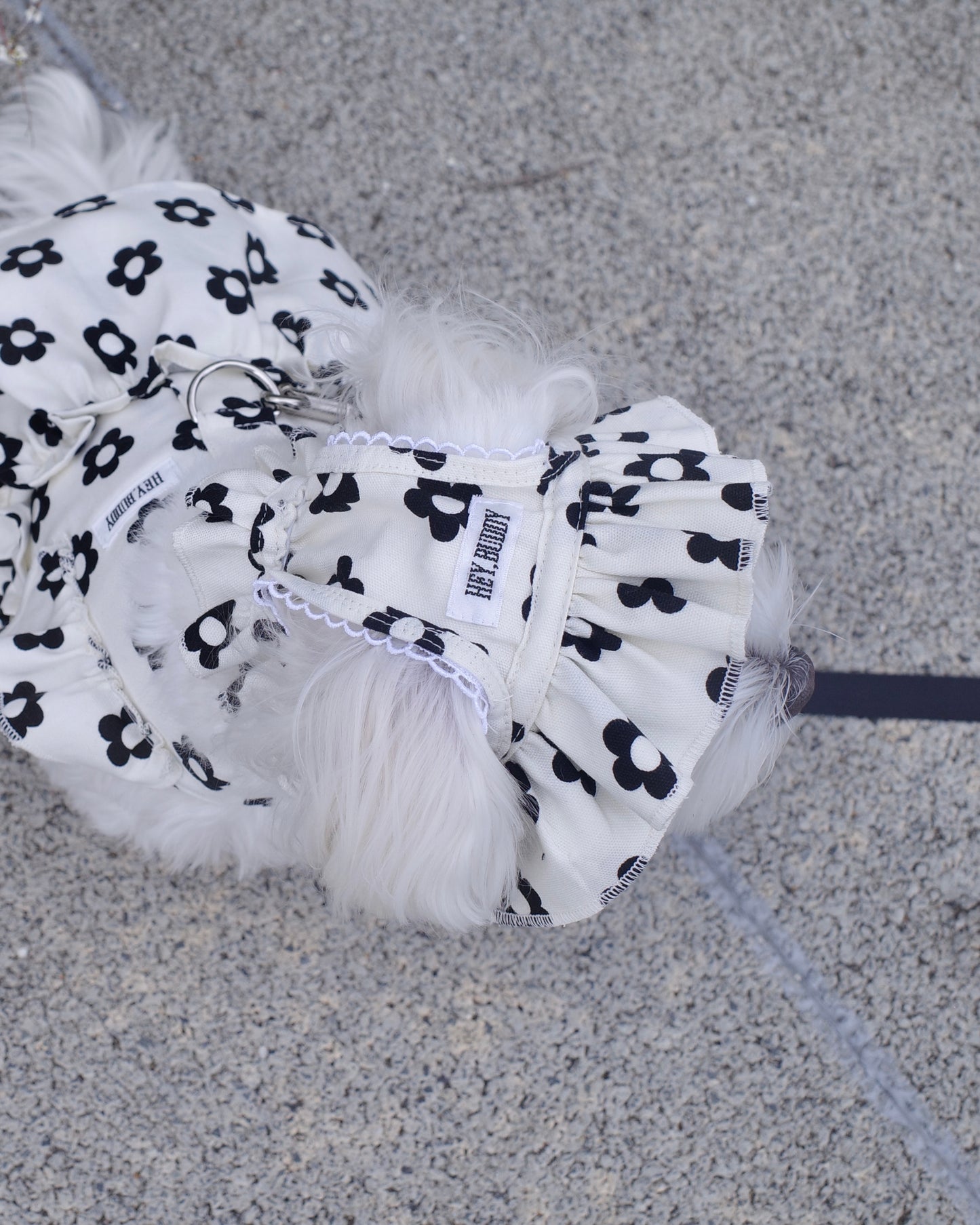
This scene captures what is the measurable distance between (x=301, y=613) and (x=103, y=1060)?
835mm

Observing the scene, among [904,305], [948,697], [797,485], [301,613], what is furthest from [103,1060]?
[904,305]

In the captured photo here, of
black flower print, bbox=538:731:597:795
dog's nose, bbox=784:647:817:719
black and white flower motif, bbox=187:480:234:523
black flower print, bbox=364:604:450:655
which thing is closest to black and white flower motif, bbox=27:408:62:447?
black and white flower motif, bbox=187:480:234:523

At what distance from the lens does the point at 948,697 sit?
3.90ft

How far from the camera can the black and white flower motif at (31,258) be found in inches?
42.3

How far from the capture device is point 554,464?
786mm

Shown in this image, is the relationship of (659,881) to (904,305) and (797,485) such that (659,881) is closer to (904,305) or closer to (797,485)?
(797,485)

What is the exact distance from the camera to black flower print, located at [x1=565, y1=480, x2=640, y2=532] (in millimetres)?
789

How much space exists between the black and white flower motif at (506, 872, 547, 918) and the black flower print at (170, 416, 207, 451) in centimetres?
53

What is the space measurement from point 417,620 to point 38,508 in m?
0.66

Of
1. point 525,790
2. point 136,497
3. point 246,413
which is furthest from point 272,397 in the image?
point 525,790

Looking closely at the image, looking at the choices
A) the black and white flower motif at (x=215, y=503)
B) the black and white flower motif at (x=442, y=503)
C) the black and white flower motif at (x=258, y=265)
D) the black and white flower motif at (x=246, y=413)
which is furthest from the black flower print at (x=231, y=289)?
the black and white flower motif at (x=442, y=503)

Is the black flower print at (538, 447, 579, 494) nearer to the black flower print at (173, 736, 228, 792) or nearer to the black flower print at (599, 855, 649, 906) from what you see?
the black flower print at (599, 855, 649, 906)

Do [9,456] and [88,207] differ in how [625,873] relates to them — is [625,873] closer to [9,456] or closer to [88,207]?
[9,456]

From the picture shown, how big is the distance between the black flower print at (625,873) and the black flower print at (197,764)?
1.29ft
